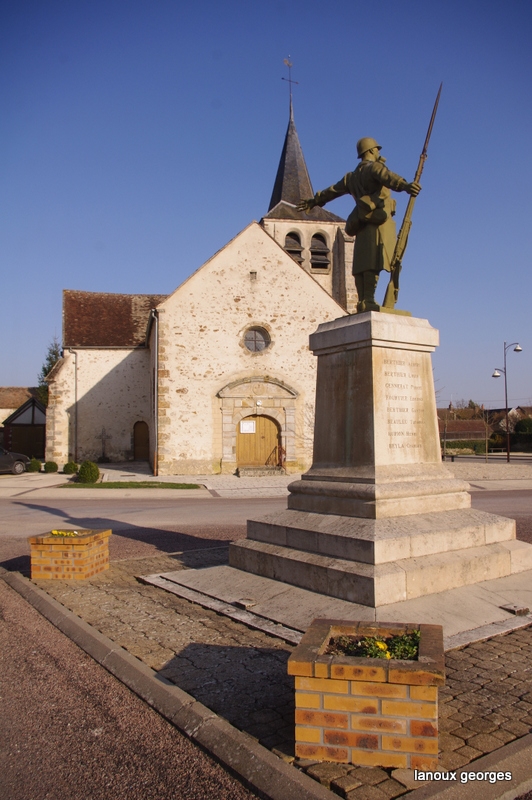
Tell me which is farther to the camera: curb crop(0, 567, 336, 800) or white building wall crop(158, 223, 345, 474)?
white building wall crop(158, 223, 345, 474)

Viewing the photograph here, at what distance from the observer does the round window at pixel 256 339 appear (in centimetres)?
2247

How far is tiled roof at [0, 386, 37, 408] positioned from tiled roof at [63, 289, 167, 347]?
18210mm

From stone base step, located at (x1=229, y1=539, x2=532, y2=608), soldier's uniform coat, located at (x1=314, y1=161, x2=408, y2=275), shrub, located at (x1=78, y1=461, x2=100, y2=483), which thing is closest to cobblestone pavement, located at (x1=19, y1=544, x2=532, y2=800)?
stone base step, located at (x1=229, y1=539, x2=532, y2=608)

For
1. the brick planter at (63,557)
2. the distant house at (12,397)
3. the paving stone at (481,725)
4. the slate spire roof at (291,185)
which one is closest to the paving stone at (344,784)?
the paving stone at (481,725)

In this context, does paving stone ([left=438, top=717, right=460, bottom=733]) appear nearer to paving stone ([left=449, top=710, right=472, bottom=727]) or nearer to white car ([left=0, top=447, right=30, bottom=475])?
paving stone ([left=449, top=710, right=472, bottom=727])

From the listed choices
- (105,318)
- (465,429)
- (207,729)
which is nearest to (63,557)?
(207,729)

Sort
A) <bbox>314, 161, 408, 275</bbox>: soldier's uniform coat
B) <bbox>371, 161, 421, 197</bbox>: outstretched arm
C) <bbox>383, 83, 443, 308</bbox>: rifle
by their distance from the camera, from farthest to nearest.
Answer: <bbox>314, 161, 408, 275</bbox>: soldier's uniform coat → <bbox>383, 83, 443, 308</bbox>: rifle → <bbox>371, 161, 421, 197</bbox>: outstretched arm

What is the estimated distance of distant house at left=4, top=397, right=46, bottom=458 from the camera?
3272 cm

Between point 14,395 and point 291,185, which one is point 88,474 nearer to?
point 291,185

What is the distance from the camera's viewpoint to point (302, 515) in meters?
5.91

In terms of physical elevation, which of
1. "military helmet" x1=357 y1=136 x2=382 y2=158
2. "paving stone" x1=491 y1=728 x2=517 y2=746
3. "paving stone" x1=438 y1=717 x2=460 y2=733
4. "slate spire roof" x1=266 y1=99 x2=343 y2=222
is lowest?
"paving stone" x1=491 y1=728 x2=517 y2=746

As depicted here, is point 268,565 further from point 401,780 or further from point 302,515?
point 401,780

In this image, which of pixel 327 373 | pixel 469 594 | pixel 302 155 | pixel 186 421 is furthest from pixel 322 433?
pixel 302 155

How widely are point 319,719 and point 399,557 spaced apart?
225cm
